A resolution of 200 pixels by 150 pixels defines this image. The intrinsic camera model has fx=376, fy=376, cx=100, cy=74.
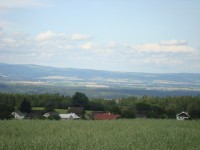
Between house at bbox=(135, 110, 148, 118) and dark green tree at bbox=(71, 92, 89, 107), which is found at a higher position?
dark green tree at bbox=(71, 92, 89, 107)

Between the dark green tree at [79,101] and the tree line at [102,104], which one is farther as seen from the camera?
the dark green tree at [79,101]

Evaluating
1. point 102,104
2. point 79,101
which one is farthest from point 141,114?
point 102,104

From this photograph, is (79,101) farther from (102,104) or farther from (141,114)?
(141,114)

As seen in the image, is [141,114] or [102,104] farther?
[102,104]

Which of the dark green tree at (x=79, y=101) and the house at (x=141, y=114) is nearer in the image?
the house at (x=141, y=114)

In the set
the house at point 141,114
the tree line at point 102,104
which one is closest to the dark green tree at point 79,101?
the tree line at point 102,104

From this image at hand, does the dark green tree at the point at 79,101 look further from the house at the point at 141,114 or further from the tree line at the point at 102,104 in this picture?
the house at the point at 141,114

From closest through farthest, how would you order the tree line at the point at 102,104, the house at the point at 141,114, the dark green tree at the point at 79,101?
the house at the point at 141,114 < the tree line at the point at 102,104 < the dark green tree at the point at 79,101

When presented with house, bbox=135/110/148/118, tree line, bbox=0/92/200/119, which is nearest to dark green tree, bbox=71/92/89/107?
tree line, bbox=0/92/200/119

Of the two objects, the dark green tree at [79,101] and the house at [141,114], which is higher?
the dark green tree at [79,101]

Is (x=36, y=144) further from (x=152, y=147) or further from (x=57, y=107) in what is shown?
(x=57, y=107)

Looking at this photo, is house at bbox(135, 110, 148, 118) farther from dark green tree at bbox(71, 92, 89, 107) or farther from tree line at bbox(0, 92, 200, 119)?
dark green tree at bbox(71, 92, 89, 107)

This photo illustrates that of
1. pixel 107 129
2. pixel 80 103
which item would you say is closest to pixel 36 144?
pixel 107 129

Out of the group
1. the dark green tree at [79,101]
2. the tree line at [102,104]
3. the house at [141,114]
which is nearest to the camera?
the house at [141,114]
